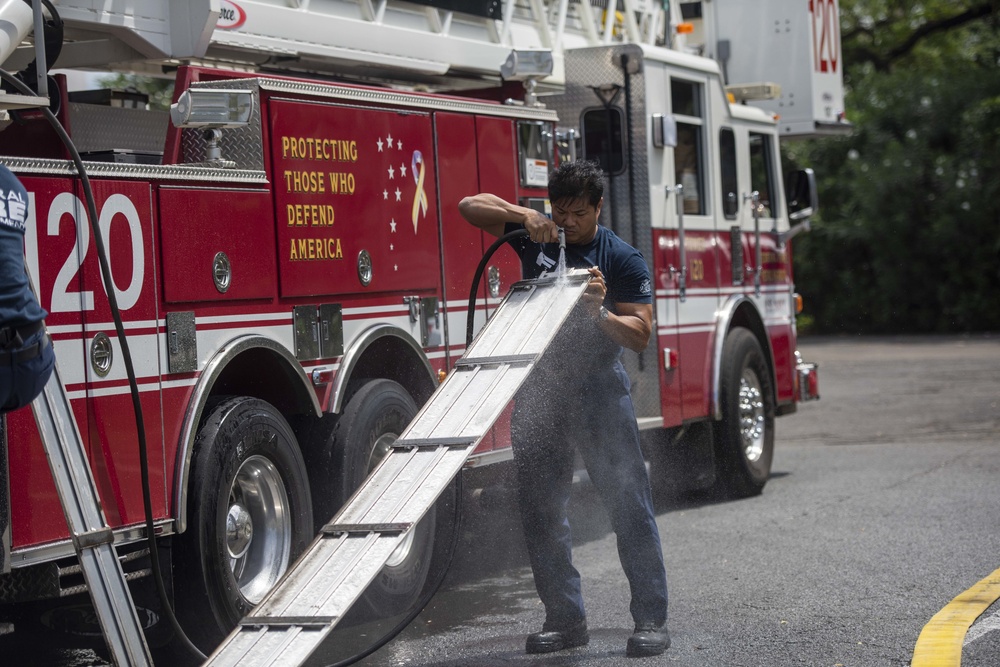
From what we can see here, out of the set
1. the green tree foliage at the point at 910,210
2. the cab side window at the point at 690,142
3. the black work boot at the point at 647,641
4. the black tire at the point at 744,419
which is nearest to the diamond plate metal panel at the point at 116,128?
the black work boot at the point at 647,641

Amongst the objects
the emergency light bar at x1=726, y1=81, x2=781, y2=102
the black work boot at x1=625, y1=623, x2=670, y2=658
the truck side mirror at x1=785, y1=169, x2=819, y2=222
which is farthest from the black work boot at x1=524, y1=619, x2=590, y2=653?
the truck side mirror at x1=785, y1=169, x2=819, y2=222

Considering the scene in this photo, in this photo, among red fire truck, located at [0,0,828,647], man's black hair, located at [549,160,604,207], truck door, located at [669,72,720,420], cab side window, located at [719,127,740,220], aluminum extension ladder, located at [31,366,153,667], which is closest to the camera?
aluminum extension ladder, located at [31,366,153,667]

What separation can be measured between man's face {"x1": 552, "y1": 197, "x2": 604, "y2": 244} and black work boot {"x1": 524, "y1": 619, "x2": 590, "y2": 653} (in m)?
Answer: 1.62

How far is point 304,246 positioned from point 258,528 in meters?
1.25

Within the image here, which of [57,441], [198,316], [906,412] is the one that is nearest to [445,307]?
A: [198,316]

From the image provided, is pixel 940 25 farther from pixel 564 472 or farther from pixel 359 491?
pixel 359 491

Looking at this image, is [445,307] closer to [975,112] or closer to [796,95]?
[796,95]

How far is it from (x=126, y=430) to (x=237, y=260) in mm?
978

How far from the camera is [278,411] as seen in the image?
6.29 m

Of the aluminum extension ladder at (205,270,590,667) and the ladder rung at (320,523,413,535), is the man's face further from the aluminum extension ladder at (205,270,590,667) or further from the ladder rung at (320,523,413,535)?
the ladder rung at (320,523,413,535)

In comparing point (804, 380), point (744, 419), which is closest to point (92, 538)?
point (744, 419)

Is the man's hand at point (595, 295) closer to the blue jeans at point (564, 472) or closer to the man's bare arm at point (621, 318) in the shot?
the man's bare arm at point (621, 318)

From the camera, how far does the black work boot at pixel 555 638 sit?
19.6 feet

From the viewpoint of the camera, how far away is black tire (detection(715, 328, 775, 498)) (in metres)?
10.1
